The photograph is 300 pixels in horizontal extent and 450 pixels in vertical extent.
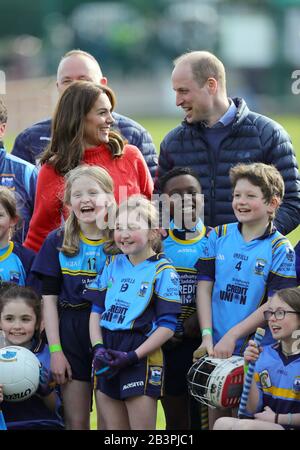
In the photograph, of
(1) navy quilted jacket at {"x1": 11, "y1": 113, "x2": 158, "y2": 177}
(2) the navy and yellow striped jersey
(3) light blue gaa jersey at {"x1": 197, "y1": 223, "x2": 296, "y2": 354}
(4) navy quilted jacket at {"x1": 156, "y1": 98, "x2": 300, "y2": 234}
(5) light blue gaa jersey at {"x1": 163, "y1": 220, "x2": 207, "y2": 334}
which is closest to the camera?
(3) light blue gaa jersey at {"x1": 197, "y1": 223, "x2": 296, "y2": 354}

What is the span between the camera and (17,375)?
4.98 m

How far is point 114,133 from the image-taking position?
5.72 m

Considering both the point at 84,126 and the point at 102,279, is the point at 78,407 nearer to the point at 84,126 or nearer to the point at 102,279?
the point at 102,279

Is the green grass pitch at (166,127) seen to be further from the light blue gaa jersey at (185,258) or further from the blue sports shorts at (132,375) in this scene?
the blue sports shorts at (132,375)

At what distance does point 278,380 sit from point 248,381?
15 cm

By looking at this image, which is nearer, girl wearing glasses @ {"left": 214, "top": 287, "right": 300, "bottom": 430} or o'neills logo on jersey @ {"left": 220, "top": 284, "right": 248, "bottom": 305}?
girl wearing glasses @ {"left": 214, "top": 287, "right": 300, "bottom": 430}

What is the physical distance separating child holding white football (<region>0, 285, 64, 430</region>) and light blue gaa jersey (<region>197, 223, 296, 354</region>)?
36.5 inches

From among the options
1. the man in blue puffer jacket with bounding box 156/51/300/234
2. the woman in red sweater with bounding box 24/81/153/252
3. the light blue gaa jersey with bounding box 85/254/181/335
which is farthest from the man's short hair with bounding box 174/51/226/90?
the light blue gaa jersey with bounding box 85/254/181/335

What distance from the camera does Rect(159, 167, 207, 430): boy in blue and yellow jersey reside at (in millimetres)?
5340

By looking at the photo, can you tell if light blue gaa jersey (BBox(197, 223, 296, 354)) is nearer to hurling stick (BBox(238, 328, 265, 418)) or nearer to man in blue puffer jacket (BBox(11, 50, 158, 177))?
hurling stick (BBox(238, 328, 265, 418))

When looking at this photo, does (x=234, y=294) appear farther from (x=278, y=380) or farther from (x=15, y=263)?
(x=15, y=263)

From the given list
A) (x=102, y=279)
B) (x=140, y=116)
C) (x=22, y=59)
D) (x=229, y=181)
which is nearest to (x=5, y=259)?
(x=102, y=279)

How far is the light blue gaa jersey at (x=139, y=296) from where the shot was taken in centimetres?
500

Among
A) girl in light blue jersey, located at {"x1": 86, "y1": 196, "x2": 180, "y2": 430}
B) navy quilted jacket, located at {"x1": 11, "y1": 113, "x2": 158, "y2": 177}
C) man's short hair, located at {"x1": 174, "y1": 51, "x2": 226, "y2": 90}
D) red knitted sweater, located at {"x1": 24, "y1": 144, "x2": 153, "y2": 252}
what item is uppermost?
man's short hair, located at {"x1": 174, "y1": 51, "x2": 226, "y2": 90}
